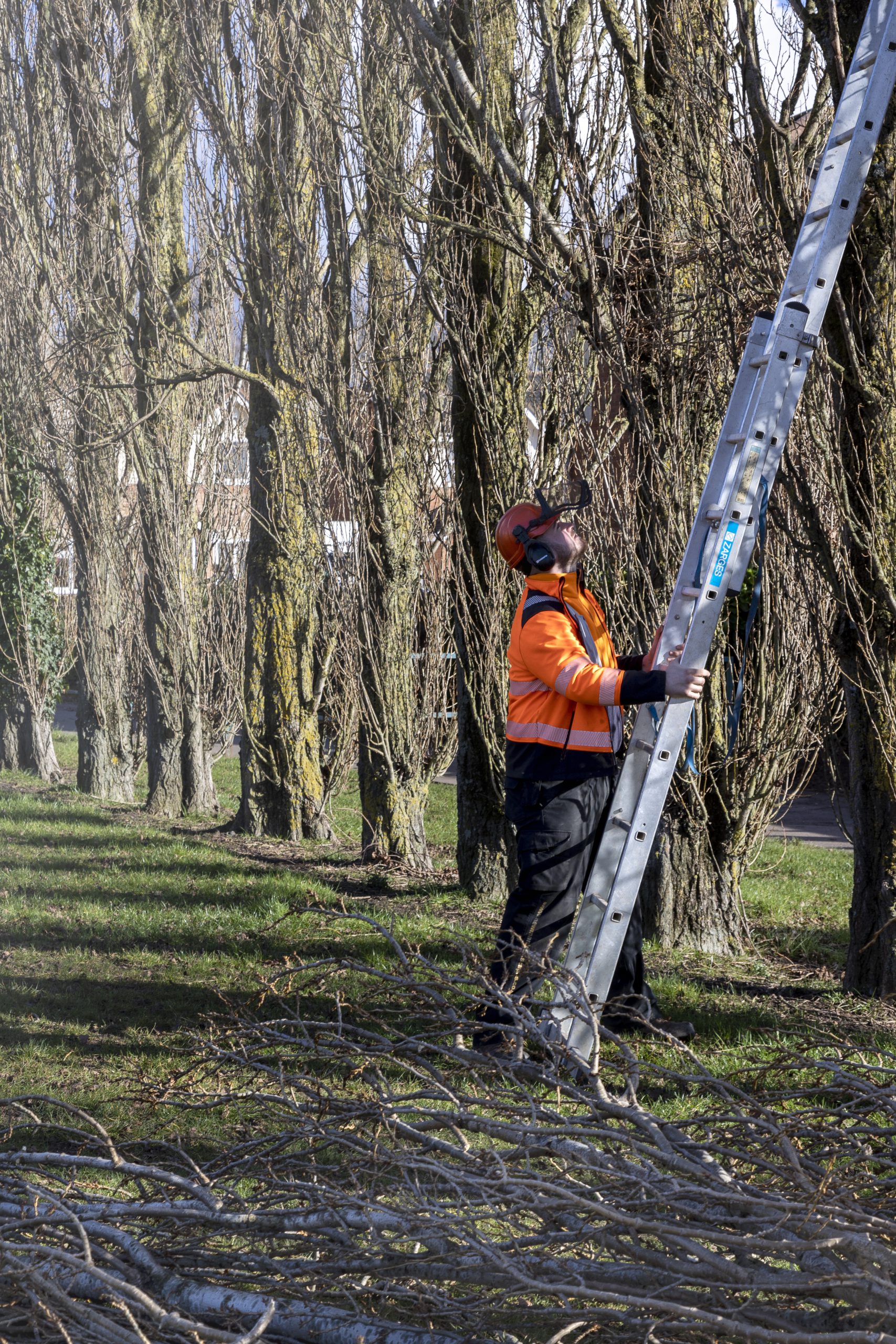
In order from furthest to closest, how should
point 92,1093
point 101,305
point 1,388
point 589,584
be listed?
point 1,388, point 101,305, point 589,584, point 92,1093

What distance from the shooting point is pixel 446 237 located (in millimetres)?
7609

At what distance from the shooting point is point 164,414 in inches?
529

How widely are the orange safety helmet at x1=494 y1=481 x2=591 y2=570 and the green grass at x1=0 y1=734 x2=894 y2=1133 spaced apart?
1.50 metres

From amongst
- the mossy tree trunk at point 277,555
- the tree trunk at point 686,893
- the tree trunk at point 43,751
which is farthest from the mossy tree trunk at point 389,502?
the tree trunk at point 43,751

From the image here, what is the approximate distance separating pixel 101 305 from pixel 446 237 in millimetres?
6553

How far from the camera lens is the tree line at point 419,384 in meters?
5.77

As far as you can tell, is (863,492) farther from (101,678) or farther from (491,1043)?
(101,678)

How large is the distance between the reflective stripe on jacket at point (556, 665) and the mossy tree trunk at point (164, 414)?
8.96m

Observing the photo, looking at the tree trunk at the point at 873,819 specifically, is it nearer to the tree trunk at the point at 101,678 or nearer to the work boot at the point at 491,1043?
the work boot at the point at 491,1043

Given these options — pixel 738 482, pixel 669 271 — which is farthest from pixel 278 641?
pixel 738 482

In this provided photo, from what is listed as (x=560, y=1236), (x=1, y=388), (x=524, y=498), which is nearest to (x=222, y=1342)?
(x=560, y=1236)

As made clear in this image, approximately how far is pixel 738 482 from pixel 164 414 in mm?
10063

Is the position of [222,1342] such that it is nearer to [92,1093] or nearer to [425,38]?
[92,1093]

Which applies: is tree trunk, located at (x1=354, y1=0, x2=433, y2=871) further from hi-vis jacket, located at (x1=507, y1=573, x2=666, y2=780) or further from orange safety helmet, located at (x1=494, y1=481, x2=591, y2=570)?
hi-vis jacket, located at (x1=507, y1=573, x2=666, y2=780)
